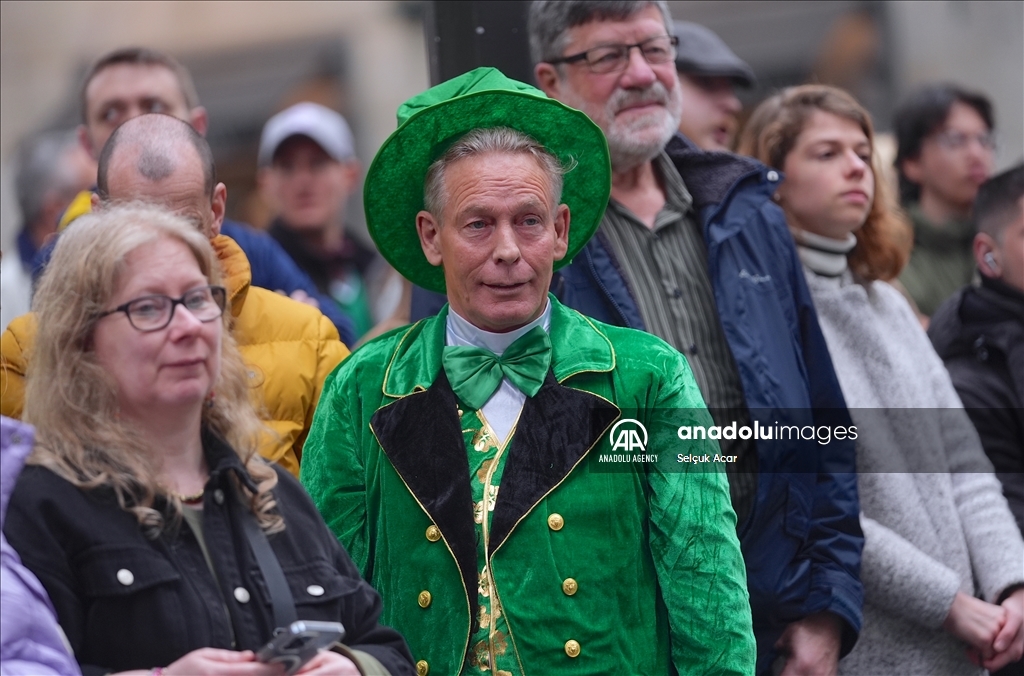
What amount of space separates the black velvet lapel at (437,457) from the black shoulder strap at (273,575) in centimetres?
60

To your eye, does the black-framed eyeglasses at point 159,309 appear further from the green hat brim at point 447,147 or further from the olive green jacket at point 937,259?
the olive green jacket at point 937,259

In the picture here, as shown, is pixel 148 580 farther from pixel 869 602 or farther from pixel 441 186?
pixel 869 602

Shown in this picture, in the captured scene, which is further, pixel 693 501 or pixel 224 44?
pixel 224 44

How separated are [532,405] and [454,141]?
26.3 inches

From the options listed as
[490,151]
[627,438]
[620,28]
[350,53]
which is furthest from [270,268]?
[350,53]

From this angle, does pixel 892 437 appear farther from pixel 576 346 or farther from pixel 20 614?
pixel 20 614

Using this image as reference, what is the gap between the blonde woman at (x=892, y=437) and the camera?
473 cm

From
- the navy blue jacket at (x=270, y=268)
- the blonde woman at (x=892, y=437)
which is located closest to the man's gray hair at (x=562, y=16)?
the blonde woman at (x=892, y=437)

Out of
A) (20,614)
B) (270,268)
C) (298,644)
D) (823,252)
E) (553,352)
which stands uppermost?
(270,268)

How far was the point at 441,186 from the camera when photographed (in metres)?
3.77

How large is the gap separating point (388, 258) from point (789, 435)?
1.25 metres

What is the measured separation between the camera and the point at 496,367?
3670mm

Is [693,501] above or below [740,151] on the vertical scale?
below

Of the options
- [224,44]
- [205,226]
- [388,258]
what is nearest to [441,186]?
[388,258]
